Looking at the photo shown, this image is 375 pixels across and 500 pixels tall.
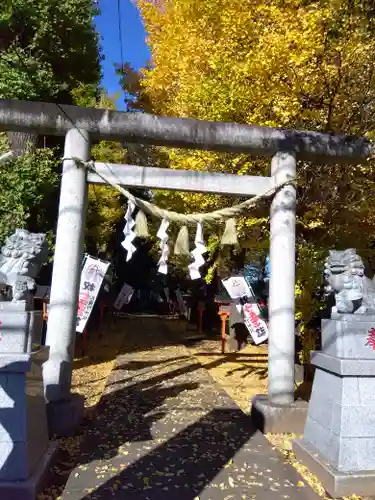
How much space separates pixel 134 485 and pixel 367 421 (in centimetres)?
→ 257

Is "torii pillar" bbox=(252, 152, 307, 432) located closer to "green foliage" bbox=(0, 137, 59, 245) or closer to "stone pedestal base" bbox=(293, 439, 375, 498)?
"stone pedestal base" bbox=(293, 439, 375, 498)

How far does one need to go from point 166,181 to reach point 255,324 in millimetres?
4676

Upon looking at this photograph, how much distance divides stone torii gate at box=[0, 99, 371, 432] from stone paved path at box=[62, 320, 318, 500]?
776 millimetres

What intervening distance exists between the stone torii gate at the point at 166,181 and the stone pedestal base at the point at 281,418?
0.8 inches

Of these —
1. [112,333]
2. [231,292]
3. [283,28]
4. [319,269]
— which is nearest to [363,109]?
[283,28]

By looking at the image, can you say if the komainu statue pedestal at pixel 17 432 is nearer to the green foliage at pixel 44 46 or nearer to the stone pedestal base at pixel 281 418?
the stone pedestal base at pixel 281 418

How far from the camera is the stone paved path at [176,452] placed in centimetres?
441

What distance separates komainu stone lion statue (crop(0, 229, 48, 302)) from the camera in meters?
4.97

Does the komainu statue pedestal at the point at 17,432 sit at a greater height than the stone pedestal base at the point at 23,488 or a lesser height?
greater

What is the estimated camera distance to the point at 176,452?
17.8ft

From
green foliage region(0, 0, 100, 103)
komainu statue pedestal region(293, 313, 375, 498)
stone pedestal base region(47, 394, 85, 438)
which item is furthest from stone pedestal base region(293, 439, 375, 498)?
green foliage region(0, 0, 100, 103)

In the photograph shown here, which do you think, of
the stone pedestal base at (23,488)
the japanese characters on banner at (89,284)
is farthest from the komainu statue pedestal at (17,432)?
the japanese characters on banner at (89,284)

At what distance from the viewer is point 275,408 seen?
20.5 ft

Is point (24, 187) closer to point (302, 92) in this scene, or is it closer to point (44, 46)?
point (44, 46)
